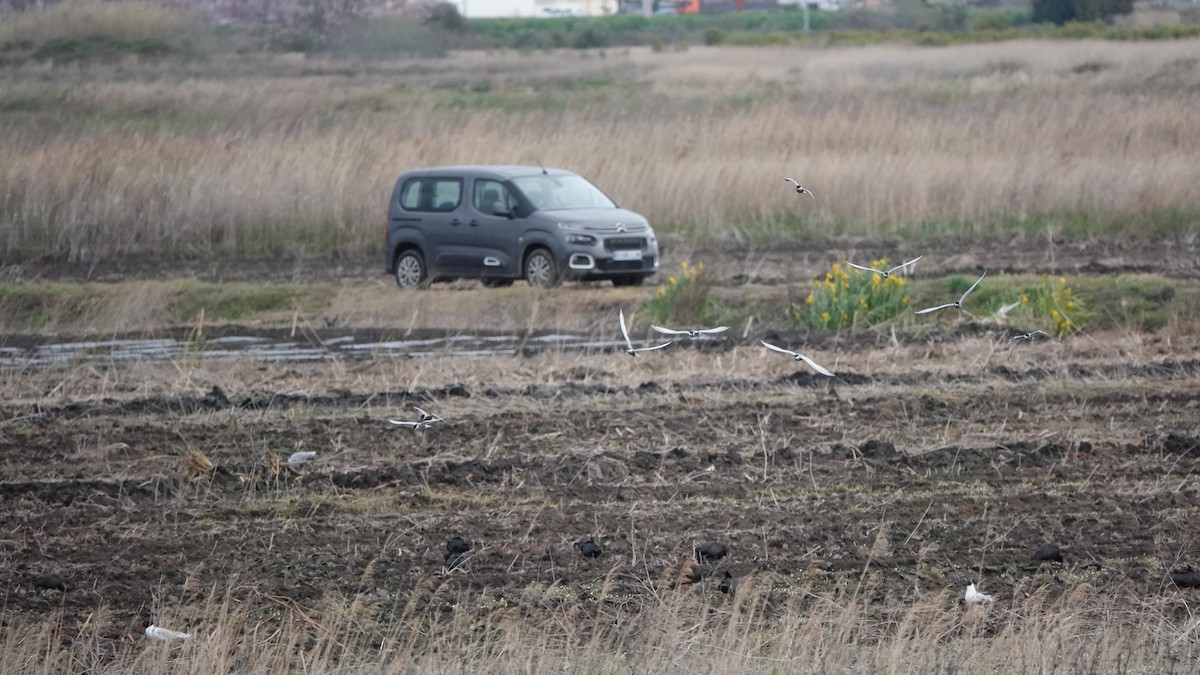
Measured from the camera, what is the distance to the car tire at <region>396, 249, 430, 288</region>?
19078mm

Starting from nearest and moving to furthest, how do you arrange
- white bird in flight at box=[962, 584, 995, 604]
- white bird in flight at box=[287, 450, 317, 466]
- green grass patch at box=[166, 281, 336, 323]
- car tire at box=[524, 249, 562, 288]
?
white bird in flight at box=[962, 584, 995, 604] < white bird in flight at box=[287, 450, 317, 466] < green grass patch at box=[166, 281, 336, 323] < car tire at box=[524, 249, 562, 288]

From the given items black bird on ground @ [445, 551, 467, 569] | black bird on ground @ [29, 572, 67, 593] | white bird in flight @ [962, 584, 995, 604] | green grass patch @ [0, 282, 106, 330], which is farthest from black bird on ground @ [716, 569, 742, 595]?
green grass patch @ [0, 282, 106, 330]

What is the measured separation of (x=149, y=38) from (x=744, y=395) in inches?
1168

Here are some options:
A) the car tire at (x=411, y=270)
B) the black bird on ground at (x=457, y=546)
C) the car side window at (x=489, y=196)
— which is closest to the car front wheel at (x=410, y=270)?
the car tire at (x=411, y=270)

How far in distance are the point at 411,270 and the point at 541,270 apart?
1922 millimetres

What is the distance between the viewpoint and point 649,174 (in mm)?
23719

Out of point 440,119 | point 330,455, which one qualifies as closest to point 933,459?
point 330,455

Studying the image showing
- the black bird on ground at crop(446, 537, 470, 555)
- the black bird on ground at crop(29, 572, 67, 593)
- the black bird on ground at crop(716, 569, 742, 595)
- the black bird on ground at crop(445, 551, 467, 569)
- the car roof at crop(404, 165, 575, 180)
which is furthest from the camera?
the car roof at crop(404, 165, 575, 180)

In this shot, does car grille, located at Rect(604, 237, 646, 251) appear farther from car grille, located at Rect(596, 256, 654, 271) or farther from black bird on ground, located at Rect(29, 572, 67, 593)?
black bird on ground, located at Rect(29, 572, 67, 593)

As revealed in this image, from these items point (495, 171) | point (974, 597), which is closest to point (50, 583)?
point (974, 597)

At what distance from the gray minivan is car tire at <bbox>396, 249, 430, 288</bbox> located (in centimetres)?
1

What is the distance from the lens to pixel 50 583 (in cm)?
696

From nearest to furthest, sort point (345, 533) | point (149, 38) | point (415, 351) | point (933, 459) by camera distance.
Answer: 1. point (345, 533)
2. point (933, 459)
3. point (415, 351)
4. point (149, 38)

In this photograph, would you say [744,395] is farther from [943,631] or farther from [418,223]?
[418,223]
